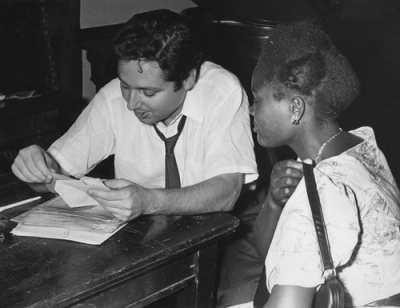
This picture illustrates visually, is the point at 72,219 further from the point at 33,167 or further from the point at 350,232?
the point at 350,232

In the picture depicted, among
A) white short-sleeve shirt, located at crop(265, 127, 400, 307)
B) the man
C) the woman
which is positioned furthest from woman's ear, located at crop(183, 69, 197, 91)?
white short-sleeve shirt, located at crop(265, 127, 400, 307)

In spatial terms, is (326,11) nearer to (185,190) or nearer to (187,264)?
(185,190)

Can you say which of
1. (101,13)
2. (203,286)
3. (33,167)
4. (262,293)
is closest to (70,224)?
(33,167)

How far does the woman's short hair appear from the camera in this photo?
1.78m

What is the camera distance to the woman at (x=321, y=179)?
153cm

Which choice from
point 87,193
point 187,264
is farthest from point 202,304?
point 87,193

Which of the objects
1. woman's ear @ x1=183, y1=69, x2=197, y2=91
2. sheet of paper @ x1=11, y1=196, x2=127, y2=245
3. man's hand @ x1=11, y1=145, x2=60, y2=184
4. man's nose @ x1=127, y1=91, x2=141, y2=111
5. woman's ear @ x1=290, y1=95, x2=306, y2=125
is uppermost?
woman's ear @ x1=290, y1=95, x2=306, y2=125

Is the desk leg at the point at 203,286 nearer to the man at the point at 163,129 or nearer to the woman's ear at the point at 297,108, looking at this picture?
the man at the point at 163,129

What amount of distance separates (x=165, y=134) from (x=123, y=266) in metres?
0.99

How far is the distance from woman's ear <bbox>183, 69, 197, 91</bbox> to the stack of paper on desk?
27.4 inches

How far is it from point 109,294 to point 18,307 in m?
0.30

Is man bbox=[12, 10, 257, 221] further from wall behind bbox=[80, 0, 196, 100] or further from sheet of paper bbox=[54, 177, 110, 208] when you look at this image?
wall behind bbox=[80, 0, 196, 100]

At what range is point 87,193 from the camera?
1.97m

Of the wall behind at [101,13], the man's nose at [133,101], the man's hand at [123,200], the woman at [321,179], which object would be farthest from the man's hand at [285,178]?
the wall behind at [101,13]
